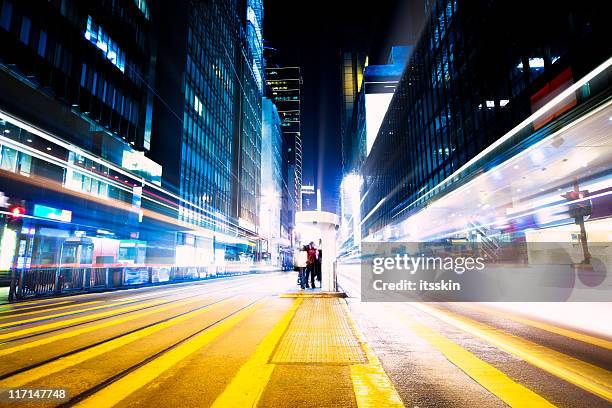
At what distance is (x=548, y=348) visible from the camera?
513 centimetres

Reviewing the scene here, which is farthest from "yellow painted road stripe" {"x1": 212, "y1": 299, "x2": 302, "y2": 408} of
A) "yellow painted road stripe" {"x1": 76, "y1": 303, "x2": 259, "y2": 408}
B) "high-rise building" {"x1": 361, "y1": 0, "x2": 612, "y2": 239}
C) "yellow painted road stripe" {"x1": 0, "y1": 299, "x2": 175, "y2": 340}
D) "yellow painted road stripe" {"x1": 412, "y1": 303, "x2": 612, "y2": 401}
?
"high-rise building" {"x1": 361, "y1": 0, "x2": 612, "y2": 239}

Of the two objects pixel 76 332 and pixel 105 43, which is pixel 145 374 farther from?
pixel 105 43

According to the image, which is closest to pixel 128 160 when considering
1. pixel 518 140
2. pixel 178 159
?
pixel 178 159

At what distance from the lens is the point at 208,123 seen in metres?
48.0

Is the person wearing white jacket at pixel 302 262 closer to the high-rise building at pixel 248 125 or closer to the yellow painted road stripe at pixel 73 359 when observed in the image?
the yellow painted road stripe at pixel 73 359

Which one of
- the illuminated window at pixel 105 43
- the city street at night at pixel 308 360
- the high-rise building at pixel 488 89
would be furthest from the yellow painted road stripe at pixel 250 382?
the illuminated window at pixel 105 43

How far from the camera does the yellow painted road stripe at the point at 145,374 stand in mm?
3145

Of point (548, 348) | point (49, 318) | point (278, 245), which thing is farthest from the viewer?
point (278, 245)

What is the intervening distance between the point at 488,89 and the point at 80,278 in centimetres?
2780

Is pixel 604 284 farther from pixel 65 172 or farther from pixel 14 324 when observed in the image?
pixel 65 172

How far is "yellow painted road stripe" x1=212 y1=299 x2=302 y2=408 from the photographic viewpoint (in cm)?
306

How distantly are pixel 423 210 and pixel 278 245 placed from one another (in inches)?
2761

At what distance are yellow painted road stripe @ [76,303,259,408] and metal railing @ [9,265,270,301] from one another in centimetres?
1016

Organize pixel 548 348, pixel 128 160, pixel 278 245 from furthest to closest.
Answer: pixel 278 245
pixel 128 160
pixel 548 348
